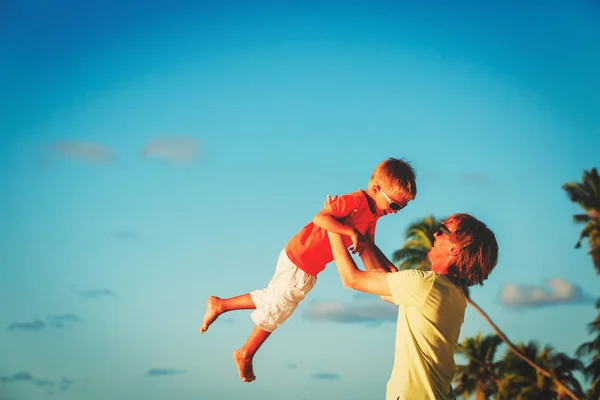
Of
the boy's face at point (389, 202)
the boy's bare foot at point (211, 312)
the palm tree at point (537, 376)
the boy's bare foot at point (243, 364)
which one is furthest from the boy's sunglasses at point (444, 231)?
the palm tree at point (537, 376)

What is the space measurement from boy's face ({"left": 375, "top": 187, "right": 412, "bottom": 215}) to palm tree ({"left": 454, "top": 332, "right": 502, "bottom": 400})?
41.7 m

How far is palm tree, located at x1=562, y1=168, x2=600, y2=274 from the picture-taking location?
35.8 metres

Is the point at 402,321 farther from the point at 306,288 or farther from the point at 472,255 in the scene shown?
the point at 306,288

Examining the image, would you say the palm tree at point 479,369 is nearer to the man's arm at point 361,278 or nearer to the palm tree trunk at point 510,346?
the palm tree trunk at point 510,346

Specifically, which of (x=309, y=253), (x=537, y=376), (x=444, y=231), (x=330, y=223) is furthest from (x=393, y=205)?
(x=537, y=376)

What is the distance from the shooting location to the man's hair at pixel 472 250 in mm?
4098

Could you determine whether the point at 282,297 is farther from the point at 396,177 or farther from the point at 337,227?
the point at 396,177

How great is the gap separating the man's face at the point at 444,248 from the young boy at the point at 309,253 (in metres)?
0.70

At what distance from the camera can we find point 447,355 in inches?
157

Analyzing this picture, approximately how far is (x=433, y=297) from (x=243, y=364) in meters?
2.14

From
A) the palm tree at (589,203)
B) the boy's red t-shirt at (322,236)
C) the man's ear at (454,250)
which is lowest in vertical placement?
the man's ear at (454,250)

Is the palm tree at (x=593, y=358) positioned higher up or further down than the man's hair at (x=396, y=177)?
higher up

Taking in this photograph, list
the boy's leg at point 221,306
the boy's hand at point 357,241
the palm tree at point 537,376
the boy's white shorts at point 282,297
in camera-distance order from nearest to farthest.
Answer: the boy's hand at point 357,241, the boy's white shorts at point 282,297, the boy's leg at point 221,306, the palm tree at point 537,376

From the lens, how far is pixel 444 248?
13.6 feet
